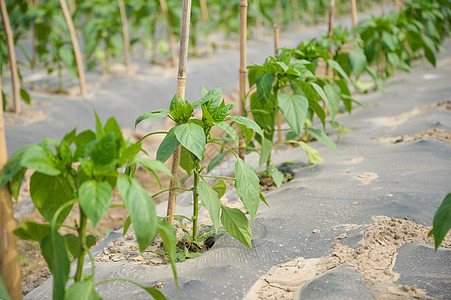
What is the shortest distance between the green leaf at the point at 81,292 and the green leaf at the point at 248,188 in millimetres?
543

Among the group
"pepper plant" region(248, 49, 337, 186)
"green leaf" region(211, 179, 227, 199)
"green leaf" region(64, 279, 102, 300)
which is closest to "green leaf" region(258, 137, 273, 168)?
"pepper plant" region(248, 49, 337, 186)

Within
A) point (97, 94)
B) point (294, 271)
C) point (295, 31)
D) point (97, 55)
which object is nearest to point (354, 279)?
point (294, 271)

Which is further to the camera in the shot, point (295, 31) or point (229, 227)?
point (295, 31)

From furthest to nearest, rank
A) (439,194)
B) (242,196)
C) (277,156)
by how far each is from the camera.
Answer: (277,156) < (439,194) < (242,196)

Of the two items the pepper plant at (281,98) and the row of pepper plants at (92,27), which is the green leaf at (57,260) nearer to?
the pepper plant at (281,98)

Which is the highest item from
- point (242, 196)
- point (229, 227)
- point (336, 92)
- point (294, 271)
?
point (336, 92)

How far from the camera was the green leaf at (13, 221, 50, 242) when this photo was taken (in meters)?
1.06

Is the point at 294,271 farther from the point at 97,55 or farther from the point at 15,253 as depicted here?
the point at 97,55

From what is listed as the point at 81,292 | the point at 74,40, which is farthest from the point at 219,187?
the point at 74,40

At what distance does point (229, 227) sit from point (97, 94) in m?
3.17

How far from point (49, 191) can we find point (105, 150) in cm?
27

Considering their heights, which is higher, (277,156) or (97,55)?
(97,55)

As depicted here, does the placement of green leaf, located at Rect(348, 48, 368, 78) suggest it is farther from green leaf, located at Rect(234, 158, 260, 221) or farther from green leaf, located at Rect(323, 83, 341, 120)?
green leaf, located at Rect(234, 158, 260, 221)

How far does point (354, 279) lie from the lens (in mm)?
1259
